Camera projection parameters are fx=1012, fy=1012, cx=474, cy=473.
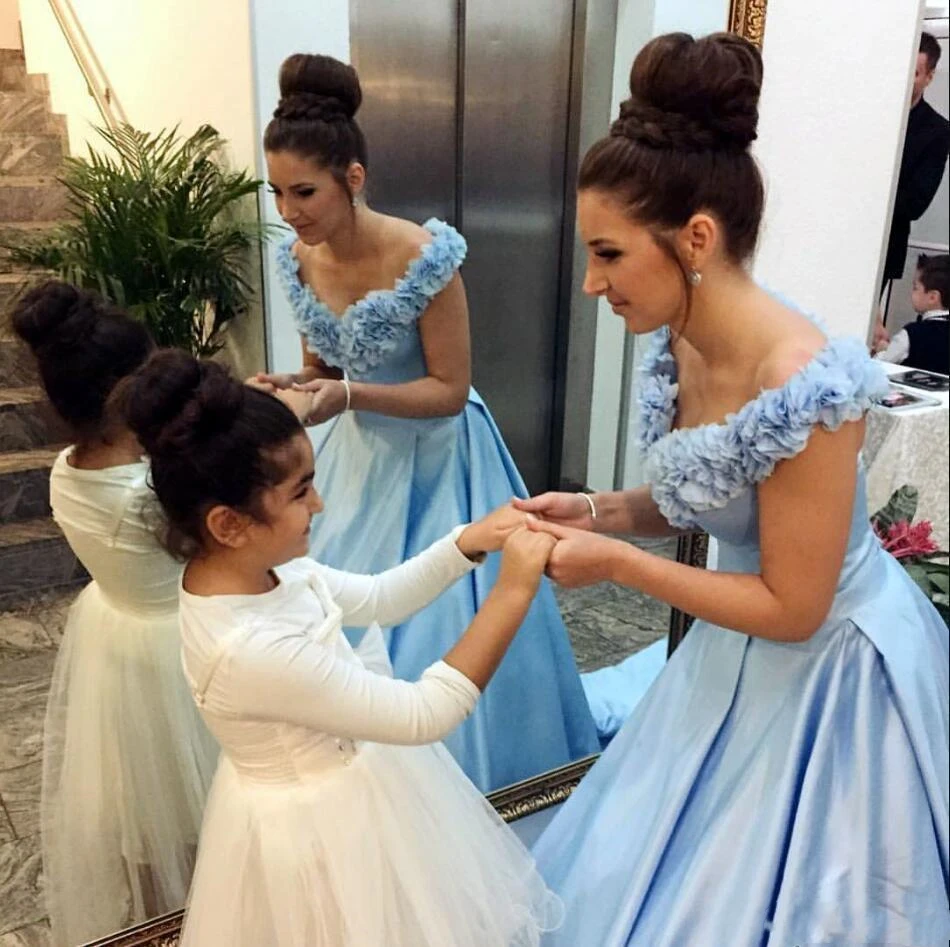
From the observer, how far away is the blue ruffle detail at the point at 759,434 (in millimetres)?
1016

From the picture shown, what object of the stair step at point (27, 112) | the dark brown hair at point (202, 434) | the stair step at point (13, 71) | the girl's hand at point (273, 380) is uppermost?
the stair step at point (13, 71)

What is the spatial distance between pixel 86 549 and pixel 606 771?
0.74m

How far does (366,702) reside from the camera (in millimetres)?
1015

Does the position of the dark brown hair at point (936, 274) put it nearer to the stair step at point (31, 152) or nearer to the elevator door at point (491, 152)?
the elevator door at point (491, 152)

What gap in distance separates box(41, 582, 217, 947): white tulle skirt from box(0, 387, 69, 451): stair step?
22 cm

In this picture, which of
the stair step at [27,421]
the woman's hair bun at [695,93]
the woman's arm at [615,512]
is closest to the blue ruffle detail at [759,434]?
the woman's arm at [615,512]

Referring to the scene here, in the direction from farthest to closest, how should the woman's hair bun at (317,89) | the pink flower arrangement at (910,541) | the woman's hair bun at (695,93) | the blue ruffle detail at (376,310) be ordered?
the pink flower arrangement at (910,541)
the blue ruffle detail at (376,310)
the woman's hair bun at (317,89)
the woman's hair bun at (695,93)

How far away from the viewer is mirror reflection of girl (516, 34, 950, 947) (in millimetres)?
1044

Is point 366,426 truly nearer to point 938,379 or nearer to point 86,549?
point 86,549

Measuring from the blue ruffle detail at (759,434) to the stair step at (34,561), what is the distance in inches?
28.9

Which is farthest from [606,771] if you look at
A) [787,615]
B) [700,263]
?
[700,263]

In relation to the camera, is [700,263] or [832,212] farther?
[832,212]

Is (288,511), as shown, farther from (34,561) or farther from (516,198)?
(516,198)

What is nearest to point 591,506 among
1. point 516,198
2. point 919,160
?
point 516,198
